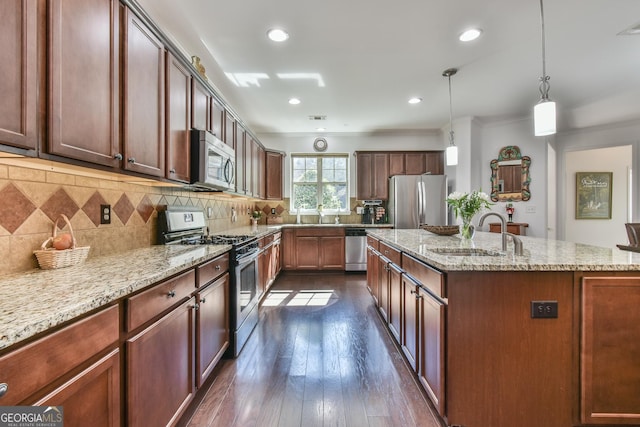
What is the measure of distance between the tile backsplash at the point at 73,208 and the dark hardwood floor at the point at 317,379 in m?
1.16

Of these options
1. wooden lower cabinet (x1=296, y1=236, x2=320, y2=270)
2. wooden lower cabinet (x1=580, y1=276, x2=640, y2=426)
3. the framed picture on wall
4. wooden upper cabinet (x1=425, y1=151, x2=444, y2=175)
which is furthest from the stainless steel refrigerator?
wooden lower cabinet (x1=580, y1=276, x2=640, y2=426)

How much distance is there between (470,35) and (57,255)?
3377mm

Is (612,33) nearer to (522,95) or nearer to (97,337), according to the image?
(522,95)

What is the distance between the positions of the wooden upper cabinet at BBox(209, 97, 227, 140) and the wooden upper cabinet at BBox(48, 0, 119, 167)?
120cm

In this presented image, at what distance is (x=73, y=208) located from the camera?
1.51 m

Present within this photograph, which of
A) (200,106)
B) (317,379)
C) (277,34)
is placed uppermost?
(277,34)

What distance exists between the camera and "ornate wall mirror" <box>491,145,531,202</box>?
15.9 ft

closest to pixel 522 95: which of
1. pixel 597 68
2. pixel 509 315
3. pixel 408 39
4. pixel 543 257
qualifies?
pixel 597 68

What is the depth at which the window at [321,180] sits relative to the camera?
5820mm

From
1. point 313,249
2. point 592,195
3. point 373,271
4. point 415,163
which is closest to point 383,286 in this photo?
point 373,271

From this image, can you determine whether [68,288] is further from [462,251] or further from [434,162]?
[434,162]

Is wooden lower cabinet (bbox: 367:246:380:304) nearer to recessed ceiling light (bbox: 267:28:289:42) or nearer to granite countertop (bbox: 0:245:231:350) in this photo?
granite countertop (bbox: 0:245:231:350)

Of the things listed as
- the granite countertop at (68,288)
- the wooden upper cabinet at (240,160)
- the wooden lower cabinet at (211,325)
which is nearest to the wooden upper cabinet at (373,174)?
the wooden upper cabinet at (240,160)

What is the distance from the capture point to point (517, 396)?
138 centimetres
